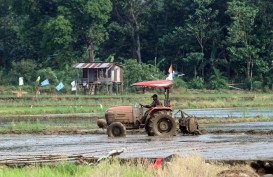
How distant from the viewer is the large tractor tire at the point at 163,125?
2777cm

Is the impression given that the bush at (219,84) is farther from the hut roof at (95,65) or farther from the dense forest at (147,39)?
the hut roof at (95,65)

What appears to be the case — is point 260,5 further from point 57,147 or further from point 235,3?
point 57,147

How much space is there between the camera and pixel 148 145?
24.2m

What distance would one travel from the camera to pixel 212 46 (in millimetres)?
75750

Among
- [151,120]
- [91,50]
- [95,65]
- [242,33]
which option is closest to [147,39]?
[91,50]

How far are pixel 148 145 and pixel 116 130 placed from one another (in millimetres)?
4222

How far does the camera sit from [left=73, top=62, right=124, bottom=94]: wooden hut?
7212 centimetres

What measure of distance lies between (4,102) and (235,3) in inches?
980

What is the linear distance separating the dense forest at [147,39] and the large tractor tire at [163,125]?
141 ft

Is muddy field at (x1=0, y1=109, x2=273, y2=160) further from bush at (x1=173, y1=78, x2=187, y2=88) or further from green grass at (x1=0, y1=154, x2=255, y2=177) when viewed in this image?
bush at (x1=173, y1=78, x2=187, y2=88)

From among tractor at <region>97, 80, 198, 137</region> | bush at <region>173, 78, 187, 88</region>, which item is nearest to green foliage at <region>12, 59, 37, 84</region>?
bush at <region>173, 78, 187, 88</region>

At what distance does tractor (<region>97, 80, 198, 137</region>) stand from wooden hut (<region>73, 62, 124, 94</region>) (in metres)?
43.3

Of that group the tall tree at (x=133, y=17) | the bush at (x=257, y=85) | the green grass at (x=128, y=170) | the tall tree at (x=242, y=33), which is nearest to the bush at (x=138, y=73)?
the tall tree at (x=133, y=17)

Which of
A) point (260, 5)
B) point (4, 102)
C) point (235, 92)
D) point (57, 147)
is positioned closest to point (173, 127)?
point (57, 147)
